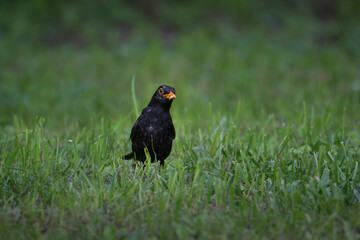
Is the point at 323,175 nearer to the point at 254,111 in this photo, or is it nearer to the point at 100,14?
the point at 254,111

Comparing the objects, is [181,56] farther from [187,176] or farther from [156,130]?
[187,176]

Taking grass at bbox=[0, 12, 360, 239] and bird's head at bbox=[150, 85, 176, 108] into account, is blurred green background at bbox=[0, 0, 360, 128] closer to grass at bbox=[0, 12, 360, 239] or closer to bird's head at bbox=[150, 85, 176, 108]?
grass at bbox=[0, 12, 360, 239]

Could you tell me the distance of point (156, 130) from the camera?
12.4 ft

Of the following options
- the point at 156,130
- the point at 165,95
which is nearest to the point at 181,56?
the point at 165,95

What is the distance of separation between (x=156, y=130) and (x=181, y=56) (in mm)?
5673

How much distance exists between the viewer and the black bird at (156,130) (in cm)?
378

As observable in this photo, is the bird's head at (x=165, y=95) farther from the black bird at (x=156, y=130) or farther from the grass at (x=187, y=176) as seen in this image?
the grass at (x=187, y=176)

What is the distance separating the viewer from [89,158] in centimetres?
357

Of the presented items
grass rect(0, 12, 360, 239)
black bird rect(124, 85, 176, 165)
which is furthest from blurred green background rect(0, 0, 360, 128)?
black bird rect(124, 85, 176, 165)

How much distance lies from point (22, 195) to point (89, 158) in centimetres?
74

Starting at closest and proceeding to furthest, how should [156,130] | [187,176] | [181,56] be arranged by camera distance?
[187,176] < [156,130] < [181,56]

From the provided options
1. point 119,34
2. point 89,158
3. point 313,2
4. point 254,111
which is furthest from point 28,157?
point 313,2

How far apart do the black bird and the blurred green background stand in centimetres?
159

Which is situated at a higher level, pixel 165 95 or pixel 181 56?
pixel 181 56
